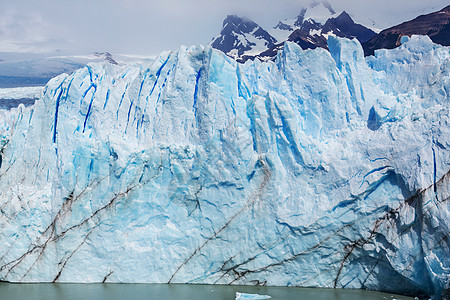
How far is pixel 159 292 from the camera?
10.2 meters

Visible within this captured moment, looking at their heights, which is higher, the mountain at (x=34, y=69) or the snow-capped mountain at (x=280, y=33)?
the snow-capped mountain at (x=280, y=33)

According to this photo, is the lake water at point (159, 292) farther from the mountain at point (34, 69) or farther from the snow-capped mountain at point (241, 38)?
the snow-capped mountain at point (241, 38)

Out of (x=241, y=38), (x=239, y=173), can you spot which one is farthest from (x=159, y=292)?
(x=241, y=38)

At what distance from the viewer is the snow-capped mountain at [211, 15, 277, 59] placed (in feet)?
153

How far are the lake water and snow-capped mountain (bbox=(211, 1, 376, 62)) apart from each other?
3282 cm

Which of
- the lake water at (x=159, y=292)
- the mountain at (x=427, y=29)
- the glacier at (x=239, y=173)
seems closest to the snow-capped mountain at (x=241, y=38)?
the mountain at (x=427, y=29)

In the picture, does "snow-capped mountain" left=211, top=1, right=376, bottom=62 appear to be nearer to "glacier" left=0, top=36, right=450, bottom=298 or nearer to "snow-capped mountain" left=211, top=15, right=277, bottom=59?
"snow-capped mountain" left=211, top=15, right=277, bottom=59

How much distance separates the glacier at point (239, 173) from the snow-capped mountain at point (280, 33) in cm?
3065

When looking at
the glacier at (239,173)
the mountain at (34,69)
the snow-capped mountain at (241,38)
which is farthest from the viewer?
the snow-capped mountain at (241,38)

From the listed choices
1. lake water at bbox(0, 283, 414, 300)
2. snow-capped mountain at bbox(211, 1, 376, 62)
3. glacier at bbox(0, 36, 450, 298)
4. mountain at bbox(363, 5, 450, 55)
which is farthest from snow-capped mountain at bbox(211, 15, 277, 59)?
lake water at bbox(0, 283, 414, 300)

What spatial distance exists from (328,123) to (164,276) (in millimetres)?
4690

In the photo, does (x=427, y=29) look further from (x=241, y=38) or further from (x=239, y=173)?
(x=239, y=173)

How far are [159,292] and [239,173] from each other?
2824 millimetres

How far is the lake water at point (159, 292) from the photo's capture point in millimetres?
9766
